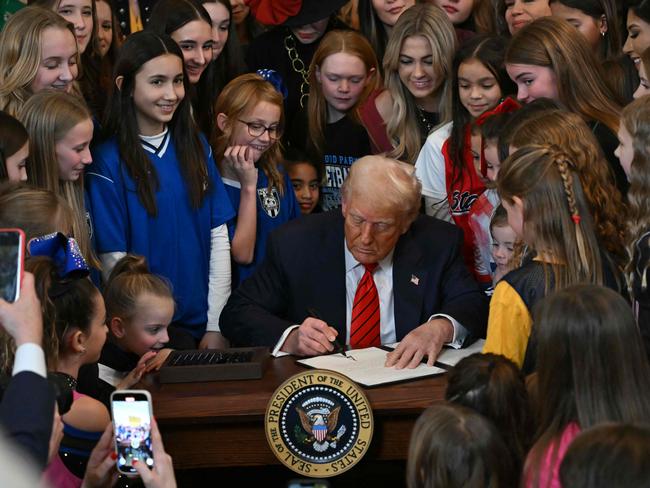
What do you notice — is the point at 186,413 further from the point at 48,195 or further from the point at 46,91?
the point at 46,91

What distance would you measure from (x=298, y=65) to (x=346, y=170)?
0.59 m

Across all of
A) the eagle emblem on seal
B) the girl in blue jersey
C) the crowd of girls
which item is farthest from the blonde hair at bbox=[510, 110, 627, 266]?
the girl in blue jersey

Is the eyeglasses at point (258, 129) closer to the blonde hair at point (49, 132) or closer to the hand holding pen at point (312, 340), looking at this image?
the blonde hair at point (49, 132)

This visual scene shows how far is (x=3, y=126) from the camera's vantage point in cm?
361

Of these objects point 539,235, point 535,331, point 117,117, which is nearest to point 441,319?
point 539,235

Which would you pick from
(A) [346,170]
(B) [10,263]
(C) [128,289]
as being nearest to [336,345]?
(C) [128,289]

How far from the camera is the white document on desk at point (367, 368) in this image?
133 inches

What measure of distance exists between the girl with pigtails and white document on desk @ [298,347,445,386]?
371mm

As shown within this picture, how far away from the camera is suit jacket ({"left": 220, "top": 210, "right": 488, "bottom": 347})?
153 inches

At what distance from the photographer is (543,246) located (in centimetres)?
313

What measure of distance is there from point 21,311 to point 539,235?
1.46 m

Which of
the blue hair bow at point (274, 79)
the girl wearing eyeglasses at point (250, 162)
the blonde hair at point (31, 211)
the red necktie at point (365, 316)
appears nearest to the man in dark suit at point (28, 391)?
the blonde hair at point (31, 211)

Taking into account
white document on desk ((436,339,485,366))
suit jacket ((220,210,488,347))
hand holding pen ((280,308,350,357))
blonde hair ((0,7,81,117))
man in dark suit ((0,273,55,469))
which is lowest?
white document on desk ((436,339,485,366))

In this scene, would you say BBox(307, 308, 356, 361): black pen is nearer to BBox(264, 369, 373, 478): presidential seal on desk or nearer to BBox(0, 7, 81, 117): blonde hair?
BBox(264, 369, 373, 478): presidential seal on desk
